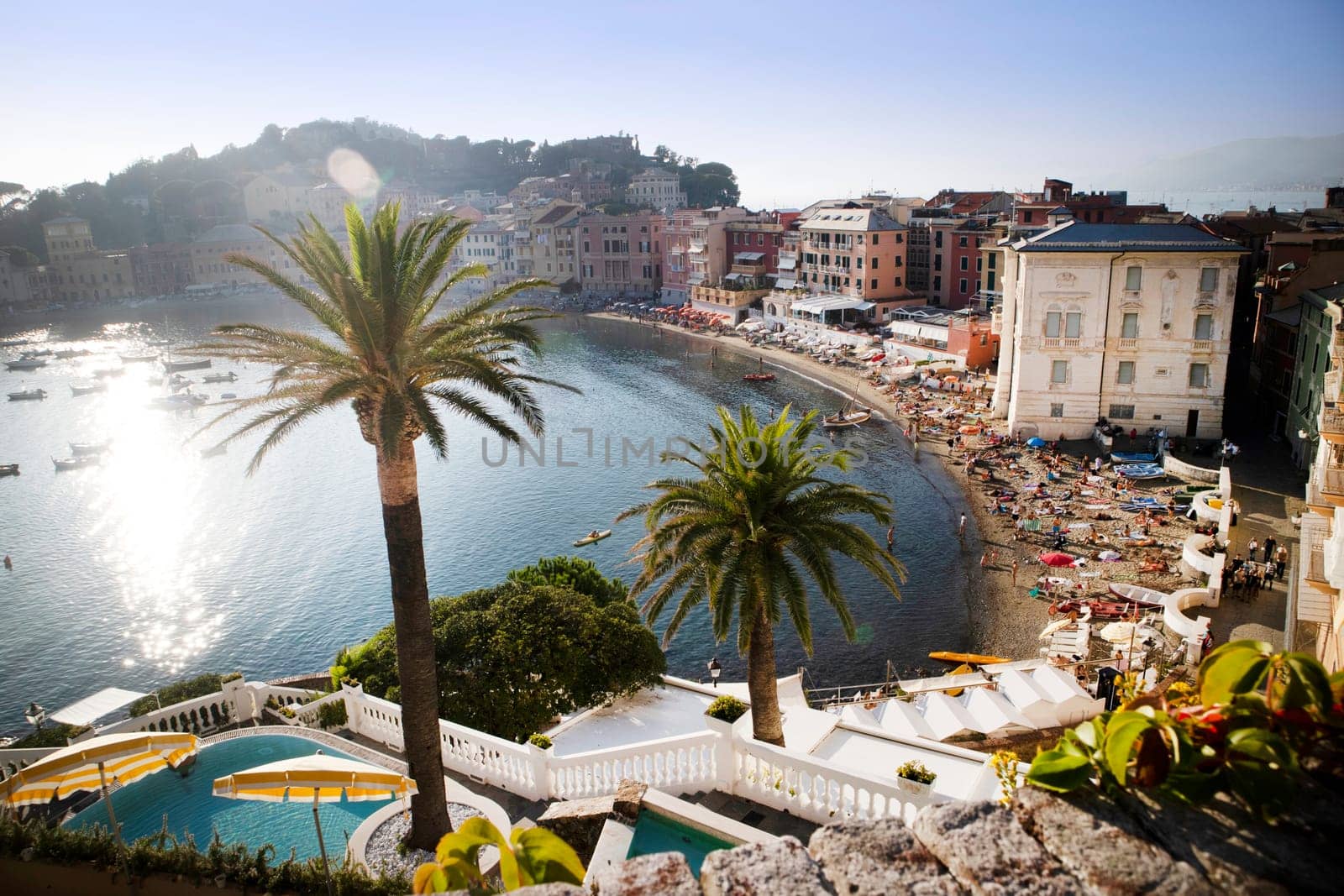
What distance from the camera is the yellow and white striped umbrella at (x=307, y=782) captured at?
10.0 meters

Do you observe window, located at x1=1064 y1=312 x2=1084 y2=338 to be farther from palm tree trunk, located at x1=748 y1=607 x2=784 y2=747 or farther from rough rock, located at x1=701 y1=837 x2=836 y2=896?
rough rock, located at x1=701 y1=837 x2=836 y2=896

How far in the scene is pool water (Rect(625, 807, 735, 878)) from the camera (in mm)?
9383

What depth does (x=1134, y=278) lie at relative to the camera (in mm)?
45031

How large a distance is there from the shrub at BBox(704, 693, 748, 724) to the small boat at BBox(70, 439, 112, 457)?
67411 millimetres

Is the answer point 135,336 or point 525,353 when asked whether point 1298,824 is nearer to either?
point 525,353

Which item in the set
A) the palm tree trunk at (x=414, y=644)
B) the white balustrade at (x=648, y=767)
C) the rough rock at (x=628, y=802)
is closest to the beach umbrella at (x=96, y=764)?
the palm tree trunk at (x=414, y=644)

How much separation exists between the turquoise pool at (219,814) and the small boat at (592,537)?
29522 mm

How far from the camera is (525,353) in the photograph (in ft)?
314

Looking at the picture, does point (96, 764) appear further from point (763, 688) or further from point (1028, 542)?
point (1028, 542)

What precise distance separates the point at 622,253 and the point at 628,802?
4557 inches

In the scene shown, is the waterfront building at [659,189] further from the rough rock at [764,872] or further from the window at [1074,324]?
the rough rock at [764,872]

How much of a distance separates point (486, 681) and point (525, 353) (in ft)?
264

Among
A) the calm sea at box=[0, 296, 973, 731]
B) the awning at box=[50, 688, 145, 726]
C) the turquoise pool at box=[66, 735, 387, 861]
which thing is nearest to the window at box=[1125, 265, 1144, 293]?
the calm sea at box=[0, 296, 973, 731]

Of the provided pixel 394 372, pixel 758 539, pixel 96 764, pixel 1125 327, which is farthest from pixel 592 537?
pixel 96 764
